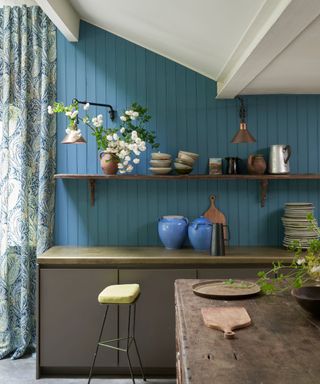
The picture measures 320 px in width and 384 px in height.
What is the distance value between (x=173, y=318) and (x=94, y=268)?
2.38ft

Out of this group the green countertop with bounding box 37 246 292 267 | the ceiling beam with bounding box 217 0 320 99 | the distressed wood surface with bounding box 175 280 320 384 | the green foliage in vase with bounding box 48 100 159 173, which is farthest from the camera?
the green foliage in vase with bounding box 48 100 159 173

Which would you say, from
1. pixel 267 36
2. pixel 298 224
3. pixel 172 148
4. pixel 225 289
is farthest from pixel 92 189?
pixel 267 36

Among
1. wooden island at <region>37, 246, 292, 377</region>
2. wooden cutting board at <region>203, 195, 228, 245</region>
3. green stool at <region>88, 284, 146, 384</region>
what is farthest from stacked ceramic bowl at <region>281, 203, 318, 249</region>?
green stool at <region>88, 284, 146, 384</region>

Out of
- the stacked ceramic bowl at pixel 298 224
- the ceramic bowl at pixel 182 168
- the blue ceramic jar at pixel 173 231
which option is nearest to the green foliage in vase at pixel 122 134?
the ceramic bowl at pixel 182 168

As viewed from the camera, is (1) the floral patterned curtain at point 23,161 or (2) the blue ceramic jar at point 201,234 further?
(1) the floral patterned curtain at point 23,161

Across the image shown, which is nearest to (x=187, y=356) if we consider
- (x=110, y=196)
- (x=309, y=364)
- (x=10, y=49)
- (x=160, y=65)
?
(x=309, y=364)

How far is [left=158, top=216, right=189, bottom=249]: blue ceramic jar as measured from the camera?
4039mm

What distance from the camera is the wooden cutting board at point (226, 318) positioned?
1.82 metres

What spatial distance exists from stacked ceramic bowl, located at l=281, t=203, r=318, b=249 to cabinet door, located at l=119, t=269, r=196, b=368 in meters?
0.95

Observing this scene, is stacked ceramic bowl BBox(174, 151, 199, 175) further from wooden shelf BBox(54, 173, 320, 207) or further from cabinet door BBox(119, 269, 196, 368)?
cabinet door BBox(119, 269, 196, 368)

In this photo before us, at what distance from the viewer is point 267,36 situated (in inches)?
98.4

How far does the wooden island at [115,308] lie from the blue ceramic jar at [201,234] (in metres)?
0.26

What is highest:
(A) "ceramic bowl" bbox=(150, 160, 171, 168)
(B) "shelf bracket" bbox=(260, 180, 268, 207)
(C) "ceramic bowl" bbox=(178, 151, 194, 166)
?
(C) "ceramic bowl" bbox=(178, 151, 194, 166)

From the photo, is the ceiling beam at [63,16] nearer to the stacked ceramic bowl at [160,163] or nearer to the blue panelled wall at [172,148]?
the blue panelled wall at [172,148]
